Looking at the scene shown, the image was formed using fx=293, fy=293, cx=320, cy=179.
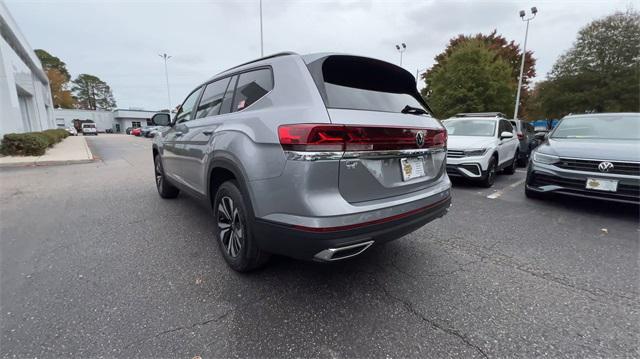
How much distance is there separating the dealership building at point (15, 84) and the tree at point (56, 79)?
34.3 meters

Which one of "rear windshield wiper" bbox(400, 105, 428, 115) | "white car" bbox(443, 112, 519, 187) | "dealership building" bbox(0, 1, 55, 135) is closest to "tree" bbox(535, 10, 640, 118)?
"white car" bbox(443, 112, 519, 187)

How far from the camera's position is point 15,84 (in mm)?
14578

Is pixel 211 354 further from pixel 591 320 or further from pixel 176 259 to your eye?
pixel 591 320

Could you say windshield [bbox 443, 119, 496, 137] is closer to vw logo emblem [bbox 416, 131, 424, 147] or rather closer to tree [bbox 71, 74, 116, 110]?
vw logo emblem [bbox 416, 131, 424, 147]

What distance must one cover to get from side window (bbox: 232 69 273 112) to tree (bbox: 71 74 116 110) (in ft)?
339

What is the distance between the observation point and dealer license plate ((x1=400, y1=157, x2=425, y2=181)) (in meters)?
2.18

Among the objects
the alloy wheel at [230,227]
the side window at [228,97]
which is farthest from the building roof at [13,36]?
the alloy wheel at [230,227]

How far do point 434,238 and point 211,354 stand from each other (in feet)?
8.47

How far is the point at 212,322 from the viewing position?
6.35 feet

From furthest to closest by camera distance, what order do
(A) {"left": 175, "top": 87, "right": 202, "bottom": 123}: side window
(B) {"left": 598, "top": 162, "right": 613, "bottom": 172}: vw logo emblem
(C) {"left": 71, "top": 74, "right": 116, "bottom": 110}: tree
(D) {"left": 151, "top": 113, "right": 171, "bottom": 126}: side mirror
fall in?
1. (C) {"left": 71, "top": 74, "right": 116, "bottom": 110}: tree
2. (D) {"left": 151, "top": 113, "right": 171, "bottom": 126}: side mirror
3. (B) {"left": 598, "top": 162, "right": 613, "bottom": 172}: vw logo emblem
4. (A) {"left": 175, "top": 87, "right": 202, "bottom": 123}: side window

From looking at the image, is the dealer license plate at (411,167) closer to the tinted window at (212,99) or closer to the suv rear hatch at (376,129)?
the suv rear hatch at (376,129)

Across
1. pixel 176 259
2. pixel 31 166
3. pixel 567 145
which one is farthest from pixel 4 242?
pixel 31 166

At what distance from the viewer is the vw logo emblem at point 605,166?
390cm

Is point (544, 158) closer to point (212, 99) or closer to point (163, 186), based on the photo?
point (212, 99)
